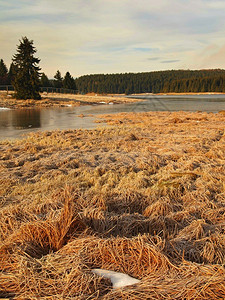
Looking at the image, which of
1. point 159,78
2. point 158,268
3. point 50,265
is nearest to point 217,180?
point 158,268

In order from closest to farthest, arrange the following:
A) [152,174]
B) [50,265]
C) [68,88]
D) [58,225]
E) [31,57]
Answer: [50,265]
[58,225]
[152,174]
[31,57]
[68,88]

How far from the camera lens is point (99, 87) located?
162 meters

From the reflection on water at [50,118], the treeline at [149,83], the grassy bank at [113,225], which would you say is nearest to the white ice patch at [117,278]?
the grassy bank at [113,225]

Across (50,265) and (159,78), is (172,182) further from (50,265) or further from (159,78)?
(159,78)

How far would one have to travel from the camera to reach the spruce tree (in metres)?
37.4

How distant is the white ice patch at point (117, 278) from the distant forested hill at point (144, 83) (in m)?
140

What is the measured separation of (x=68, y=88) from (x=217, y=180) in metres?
71.5

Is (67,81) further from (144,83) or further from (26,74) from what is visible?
(144,83)

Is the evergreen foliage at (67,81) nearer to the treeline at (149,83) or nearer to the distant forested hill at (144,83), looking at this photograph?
the treeline at (149,83)

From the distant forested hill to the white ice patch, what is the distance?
140415 mm

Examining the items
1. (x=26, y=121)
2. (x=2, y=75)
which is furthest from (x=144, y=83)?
(x=26, y=121)

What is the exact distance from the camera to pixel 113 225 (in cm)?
373

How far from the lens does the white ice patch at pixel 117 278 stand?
7.60ft

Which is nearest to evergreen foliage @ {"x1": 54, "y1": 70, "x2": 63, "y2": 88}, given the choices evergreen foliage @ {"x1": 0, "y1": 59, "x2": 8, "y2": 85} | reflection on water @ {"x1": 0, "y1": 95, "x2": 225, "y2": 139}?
evergreen foliage @ {"x1": 0, "y1": 59, "x2": 8, "y2": 85}
